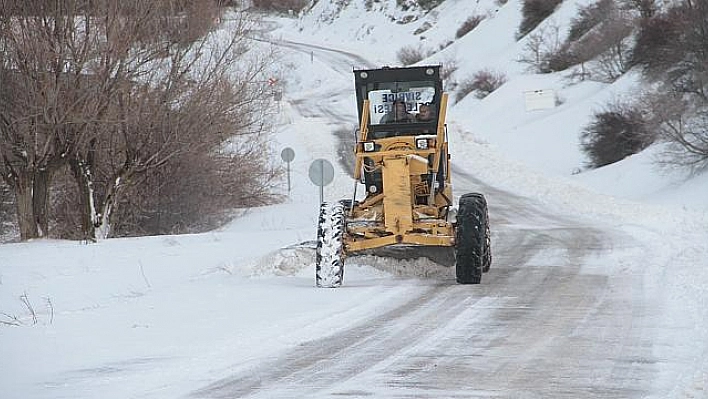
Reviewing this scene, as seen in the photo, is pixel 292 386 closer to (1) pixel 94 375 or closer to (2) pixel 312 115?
(1) pixel 94 375

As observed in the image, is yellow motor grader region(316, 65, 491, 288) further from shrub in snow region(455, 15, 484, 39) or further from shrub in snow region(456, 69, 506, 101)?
shrub in snow region(455, 15, 484, 39)

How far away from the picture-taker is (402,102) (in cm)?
1465

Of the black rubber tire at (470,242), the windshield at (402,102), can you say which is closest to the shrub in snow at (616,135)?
the windshield at (402,102)

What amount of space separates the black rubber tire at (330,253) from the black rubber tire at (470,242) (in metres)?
1.49

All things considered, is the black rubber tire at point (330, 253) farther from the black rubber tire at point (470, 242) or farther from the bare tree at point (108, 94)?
the bare tree at point (108, 94)

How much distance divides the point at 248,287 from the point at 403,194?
2.36 metres

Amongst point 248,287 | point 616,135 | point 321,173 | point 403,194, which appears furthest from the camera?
point 616,135

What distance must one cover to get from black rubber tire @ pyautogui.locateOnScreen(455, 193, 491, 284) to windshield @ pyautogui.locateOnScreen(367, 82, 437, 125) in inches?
81.4

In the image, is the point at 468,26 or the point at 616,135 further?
the point at 468,26

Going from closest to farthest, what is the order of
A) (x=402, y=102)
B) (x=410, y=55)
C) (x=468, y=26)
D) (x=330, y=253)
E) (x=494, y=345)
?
(x=494, y=345)
(x=330, y=253)
(x=402, y=102)
(x=468, y=26)
(x=410, y=55)

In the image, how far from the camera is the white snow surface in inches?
331

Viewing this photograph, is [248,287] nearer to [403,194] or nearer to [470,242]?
[403,194]

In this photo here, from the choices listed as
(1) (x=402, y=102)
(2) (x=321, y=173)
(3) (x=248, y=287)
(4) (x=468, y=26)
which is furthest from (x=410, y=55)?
(3) (x=248, y=287)

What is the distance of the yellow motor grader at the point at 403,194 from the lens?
12.8 meters
